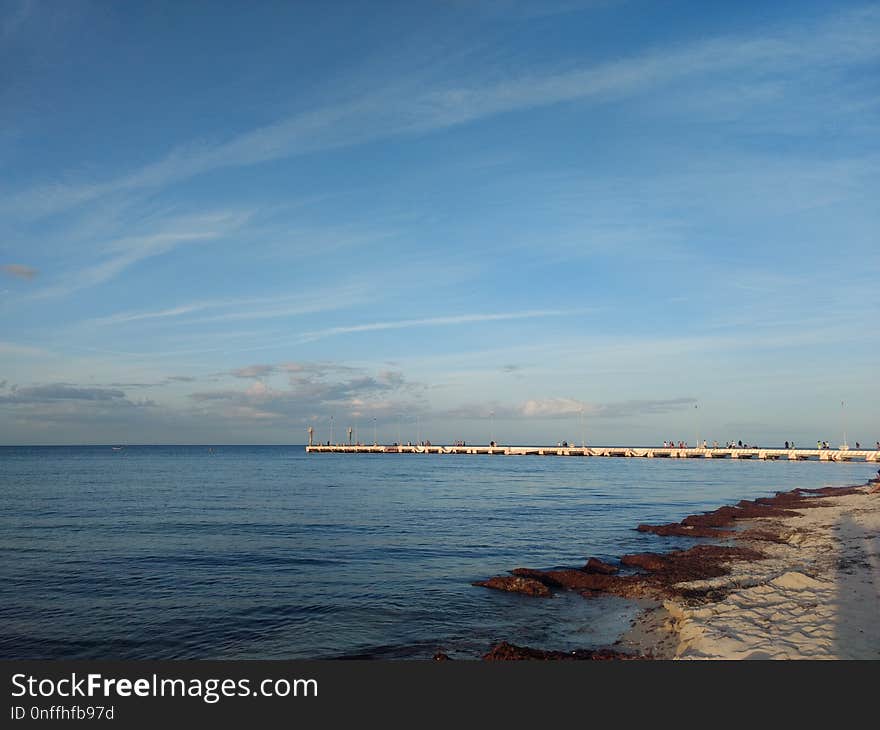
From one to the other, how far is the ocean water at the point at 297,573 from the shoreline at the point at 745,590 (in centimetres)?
145

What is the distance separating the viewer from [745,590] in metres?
20.0

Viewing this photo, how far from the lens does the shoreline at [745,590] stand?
14.2 meters

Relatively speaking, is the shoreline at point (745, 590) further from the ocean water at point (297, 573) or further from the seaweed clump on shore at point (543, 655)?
the ocean water at point (297, 573)

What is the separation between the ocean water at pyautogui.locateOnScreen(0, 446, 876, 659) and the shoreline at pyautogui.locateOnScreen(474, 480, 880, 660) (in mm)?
1451

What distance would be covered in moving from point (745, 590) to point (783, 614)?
3761mm

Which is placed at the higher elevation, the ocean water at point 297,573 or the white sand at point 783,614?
the white sand at point 783,614

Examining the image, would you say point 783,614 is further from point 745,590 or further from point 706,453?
point 706,453

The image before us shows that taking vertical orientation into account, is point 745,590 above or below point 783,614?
below

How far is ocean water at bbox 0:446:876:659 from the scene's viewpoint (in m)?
16.9

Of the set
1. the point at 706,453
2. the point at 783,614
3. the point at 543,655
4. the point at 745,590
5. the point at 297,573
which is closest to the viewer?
the point at 543,655

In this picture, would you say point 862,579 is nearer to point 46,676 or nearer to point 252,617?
point 252,617

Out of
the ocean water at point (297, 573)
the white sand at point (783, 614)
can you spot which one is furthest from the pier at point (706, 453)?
the white sand at point (783, 614)

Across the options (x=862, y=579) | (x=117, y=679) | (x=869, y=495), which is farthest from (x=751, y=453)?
(x=117, y=679)

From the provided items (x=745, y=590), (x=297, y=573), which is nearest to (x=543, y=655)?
(x=745, y=590)
